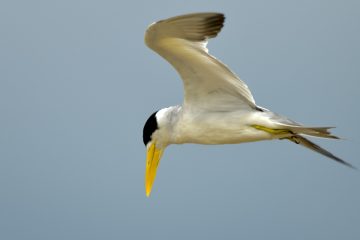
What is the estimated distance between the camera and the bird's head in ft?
28.7

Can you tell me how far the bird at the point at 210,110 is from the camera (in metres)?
7.82

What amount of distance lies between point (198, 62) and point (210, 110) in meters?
0.60

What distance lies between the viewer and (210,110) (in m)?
8.41

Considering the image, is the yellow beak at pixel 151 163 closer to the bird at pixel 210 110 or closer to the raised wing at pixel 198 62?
the bird at pixel 210 110

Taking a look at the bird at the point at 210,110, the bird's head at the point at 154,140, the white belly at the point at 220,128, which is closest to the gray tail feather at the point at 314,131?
the bird at the point at 210,110

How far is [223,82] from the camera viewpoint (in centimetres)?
825

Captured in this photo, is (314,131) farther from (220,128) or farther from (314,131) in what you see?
(220,128)

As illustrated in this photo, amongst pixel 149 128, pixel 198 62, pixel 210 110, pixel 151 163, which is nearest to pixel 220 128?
pixel 210 110

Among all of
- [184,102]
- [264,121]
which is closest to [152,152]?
[184,102]

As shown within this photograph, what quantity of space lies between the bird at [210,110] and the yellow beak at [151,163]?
12.5 inches

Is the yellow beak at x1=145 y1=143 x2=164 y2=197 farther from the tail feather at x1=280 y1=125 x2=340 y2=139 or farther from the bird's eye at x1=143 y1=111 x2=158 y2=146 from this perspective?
the tail feather at x1=280 y1=125 x2=340 y2=139

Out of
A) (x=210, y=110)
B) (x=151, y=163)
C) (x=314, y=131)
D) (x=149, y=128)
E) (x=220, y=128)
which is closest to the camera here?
(x=314, y=131)

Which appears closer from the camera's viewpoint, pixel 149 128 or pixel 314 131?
pixel 314 131

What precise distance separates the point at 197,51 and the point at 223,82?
1.81 feet
